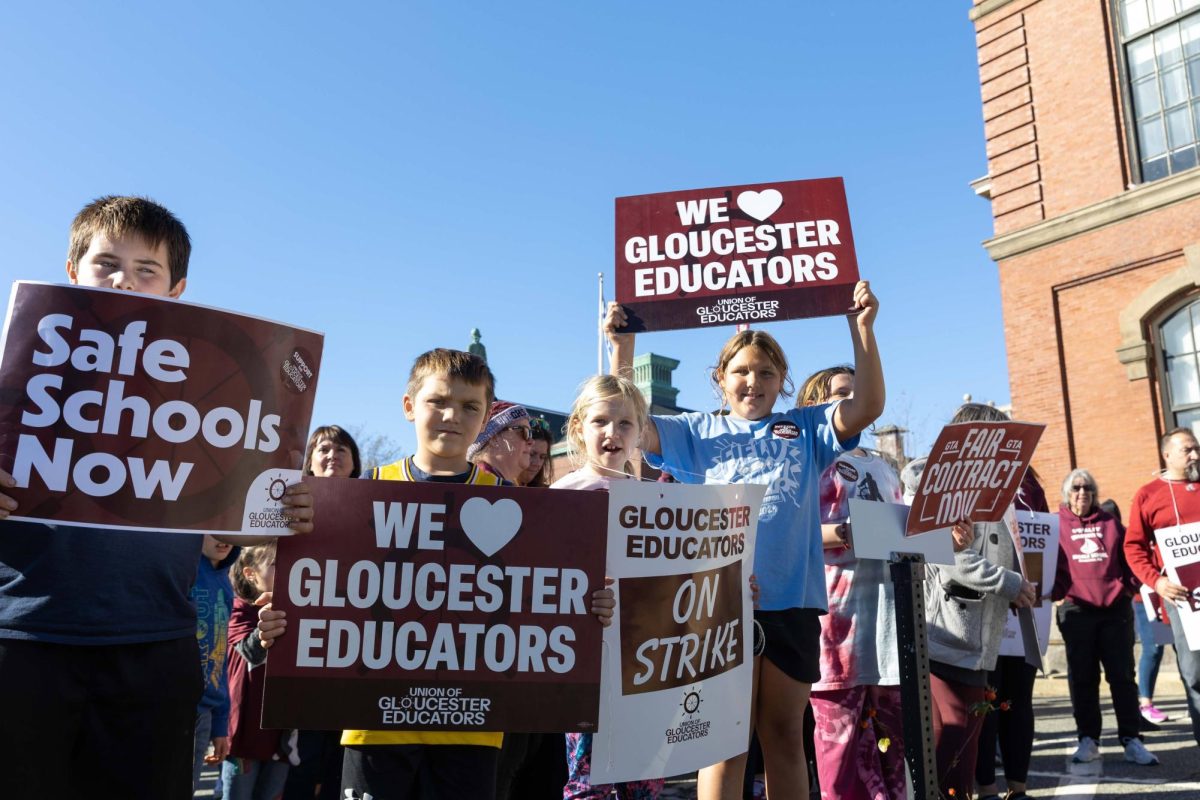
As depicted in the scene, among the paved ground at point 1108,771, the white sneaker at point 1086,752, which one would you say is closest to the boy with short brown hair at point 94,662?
the paved ground at point 1108,771

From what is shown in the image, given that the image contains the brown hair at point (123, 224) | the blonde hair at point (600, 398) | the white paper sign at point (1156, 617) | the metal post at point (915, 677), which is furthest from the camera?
the white paper sign at point (1156, 617)

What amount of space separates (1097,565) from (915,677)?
4.57 m

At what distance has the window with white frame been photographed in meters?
12.8

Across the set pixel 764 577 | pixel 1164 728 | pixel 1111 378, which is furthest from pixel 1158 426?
pixel 764 577

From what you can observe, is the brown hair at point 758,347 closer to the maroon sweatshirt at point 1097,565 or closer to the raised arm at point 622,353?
the raised arm at point 622,353

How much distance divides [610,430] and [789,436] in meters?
0.68

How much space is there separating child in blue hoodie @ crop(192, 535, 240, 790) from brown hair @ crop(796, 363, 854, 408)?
2.89m

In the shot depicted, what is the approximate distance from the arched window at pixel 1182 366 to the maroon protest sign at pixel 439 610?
12744 mm

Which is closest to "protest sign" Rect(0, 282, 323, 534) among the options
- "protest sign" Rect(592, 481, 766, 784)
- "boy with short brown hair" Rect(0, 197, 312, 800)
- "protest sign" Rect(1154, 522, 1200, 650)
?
"boy with short brown hair" Rect(0, 197, 312, 800)

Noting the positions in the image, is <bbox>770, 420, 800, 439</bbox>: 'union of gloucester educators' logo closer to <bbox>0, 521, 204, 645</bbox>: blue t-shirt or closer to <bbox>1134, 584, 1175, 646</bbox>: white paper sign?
<bbox>0, 521, 204, 645</bbox>: blue t-shirt

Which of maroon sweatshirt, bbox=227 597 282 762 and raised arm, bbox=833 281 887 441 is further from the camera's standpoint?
maroon sweatshirt, bbox=227 597 282 762

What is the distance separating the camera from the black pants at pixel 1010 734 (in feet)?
15.3

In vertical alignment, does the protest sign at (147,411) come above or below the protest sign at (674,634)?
above

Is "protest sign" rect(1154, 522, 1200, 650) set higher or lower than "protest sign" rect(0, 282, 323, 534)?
lower
